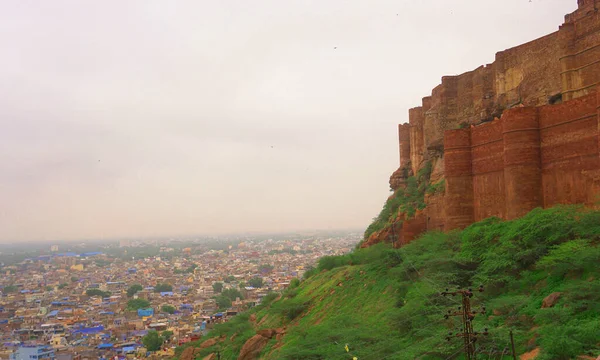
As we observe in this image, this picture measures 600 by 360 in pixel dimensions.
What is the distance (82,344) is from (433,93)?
3268 cm

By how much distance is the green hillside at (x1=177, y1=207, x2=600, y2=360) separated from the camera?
9.85 metres

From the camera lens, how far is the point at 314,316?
1977 centimetres

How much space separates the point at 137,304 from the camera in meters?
59.5

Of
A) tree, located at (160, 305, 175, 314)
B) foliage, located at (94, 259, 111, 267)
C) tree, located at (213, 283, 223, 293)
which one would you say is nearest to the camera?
tree, located at (160, 305, 175, 314)

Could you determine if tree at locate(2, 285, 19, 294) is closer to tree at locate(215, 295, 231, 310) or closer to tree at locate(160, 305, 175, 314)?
tree at locate(160, 305, 175, 314)

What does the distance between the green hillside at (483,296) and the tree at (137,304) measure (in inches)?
1707

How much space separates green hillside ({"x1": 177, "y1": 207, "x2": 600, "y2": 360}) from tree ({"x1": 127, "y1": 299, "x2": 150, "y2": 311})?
142 ft

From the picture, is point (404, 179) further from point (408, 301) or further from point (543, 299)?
point (543, 299)

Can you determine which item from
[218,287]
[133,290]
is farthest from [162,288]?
[218,287]

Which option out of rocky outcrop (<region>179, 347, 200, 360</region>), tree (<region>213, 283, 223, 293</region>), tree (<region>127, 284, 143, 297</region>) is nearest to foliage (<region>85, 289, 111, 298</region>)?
tree (<region>127, 284, 143, 297</region>)

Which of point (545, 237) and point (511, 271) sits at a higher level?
point (545, 237)

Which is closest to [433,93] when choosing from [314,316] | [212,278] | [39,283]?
[314,316]

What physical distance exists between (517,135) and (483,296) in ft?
17.6

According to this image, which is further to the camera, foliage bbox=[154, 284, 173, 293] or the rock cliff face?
foliage bbox=[154, 284, 173, 293]
